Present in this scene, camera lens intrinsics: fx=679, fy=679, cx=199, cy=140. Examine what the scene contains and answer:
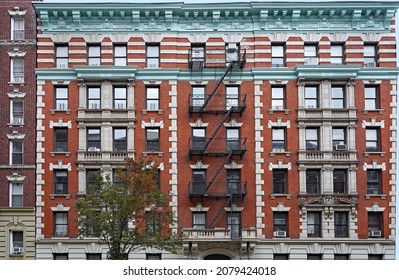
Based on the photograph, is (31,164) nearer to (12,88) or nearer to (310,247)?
(12,88)

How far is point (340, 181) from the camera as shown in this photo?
43719mm

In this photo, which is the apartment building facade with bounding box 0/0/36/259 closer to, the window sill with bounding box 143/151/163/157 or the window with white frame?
the window with white frame

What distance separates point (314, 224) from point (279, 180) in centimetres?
357

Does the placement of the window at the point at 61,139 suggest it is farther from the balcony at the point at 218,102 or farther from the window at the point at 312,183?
the window at the point at 312,183

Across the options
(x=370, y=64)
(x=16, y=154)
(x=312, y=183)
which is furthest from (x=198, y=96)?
(x=16, y=154)

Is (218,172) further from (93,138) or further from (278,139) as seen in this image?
(93,138)

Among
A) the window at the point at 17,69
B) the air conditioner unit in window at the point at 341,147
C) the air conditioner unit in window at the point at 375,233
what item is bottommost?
the air conditioner unit in window at the point at 375,233

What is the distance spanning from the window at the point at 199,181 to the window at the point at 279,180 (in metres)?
4.59

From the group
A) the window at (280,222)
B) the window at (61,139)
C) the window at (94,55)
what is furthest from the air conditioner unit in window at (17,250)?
the window at (280,222)

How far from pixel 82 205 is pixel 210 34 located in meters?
15.1

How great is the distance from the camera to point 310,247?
43031 millimetres

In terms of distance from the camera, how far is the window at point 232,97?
44312 millimetres

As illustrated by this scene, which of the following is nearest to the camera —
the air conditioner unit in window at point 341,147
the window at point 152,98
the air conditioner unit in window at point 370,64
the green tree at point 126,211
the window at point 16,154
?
the green tree at point 126,211
